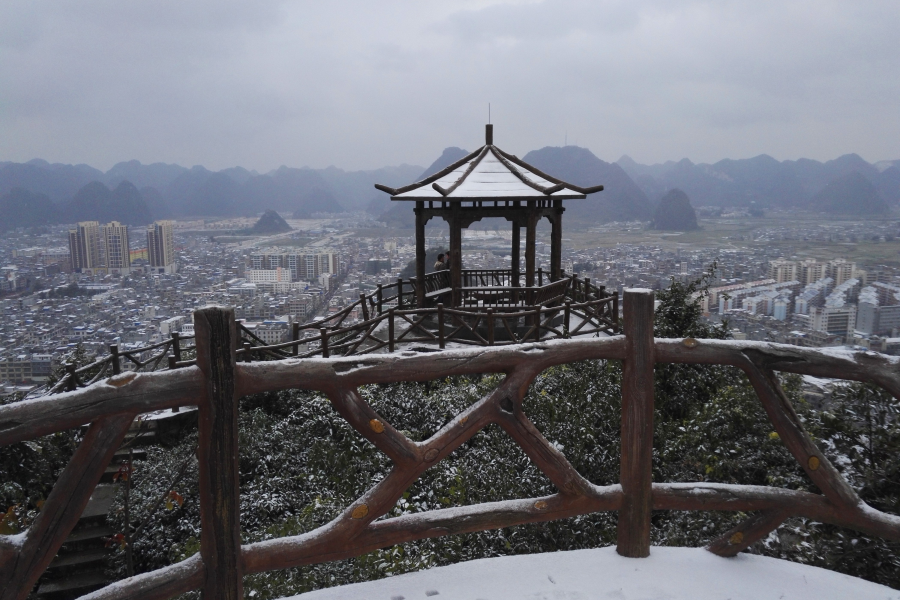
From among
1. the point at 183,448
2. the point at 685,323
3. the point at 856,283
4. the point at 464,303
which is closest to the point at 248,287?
the point at 464,303

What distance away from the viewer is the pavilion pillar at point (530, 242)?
10586mm

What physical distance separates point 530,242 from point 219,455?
30.1 ft

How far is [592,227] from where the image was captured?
29047 mm

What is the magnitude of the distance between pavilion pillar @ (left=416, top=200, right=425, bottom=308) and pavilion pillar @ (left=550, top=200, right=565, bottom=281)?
235cm

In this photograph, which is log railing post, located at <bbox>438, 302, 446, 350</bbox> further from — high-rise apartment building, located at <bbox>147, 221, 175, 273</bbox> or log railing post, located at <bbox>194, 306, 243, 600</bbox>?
high-rise apartment building, located at <bbox>147, 221, 175, 273</bbox>

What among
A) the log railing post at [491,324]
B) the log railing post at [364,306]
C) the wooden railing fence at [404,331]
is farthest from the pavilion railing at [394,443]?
the log railing post at [364,306]

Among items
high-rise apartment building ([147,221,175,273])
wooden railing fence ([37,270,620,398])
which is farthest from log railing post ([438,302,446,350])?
high-rise apartment building ([147,221,175,273])

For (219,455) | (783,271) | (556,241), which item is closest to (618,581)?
(219,455)

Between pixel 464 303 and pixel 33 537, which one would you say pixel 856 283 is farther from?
pixel 33 537

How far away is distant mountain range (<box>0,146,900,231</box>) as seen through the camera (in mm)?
30922

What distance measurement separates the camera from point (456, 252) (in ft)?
35.4

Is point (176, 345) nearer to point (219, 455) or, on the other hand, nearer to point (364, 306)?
point (364, 306)

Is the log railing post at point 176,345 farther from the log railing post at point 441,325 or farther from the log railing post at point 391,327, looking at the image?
the log railing post at point 441,325

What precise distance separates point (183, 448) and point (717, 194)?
1574 inches
